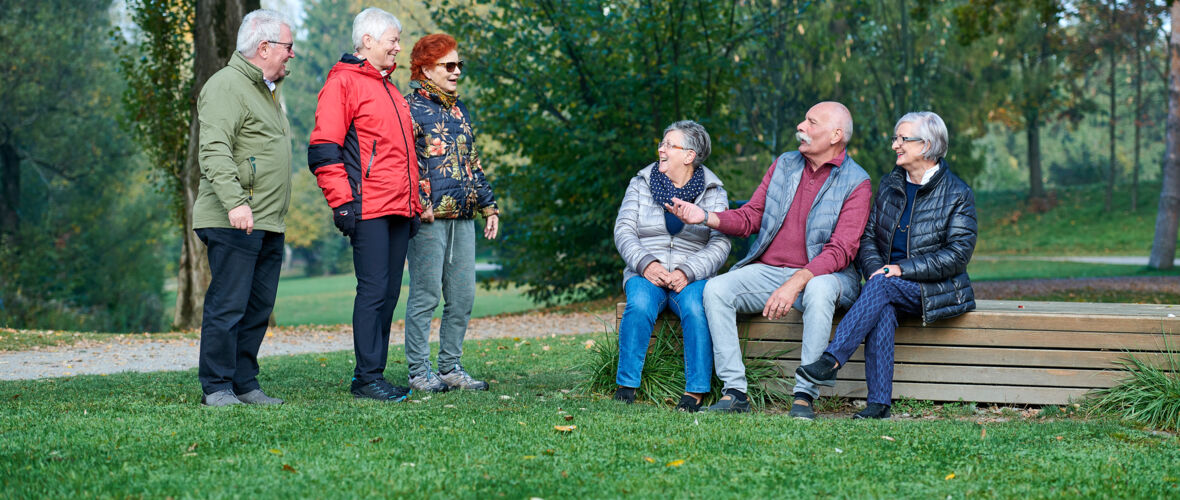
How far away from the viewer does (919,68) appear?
961 inches

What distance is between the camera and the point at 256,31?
421cm

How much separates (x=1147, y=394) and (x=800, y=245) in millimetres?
1613

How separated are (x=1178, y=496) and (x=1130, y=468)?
0.33 meters

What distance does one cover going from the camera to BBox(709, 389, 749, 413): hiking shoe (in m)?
4.30

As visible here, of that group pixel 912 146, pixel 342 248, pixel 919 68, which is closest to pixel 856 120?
pixel 919 68

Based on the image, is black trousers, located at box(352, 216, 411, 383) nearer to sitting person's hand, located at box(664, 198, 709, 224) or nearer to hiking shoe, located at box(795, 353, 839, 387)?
sitting person's hand, located at box(664, 198, 709, 224)

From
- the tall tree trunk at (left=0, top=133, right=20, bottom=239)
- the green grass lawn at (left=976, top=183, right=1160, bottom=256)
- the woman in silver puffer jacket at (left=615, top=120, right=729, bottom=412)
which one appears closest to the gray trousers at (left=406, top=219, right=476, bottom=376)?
the woman in silver puffer jacket at (left=615, top=120, right=729, bottom=412)

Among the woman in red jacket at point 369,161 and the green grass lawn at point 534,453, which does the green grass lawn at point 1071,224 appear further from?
the woman in red jacket at point 369,161

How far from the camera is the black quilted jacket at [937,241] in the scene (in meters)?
4.32

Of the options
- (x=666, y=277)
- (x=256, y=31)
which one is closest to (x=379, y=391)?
(x=666, y=277)

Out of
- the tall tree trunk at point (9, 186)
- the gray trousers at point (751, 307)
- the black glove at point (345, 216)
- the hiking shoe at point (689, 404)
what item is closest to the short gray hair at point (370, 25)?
the black glove at point (345, 216)

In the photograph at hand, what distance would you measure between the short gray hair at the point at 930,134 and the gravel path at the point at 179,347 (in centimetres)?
179

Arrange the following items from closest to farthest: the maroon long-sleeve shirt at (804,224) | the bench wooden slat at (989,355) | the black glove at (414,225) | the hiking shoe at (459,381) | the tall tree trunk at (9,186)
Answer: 1. the bench wooden slat at (989,355)
2. the maroon long-sleeve shirt at (804,224)
3. the black glove at (414,225)
4. the hiking shoe at (459,381)
5. the tall tree trunk at (9,186)

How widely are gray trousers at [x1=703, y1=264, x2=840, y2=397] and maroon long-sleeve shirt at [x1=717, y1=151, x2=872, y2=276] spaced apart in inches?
3.4
